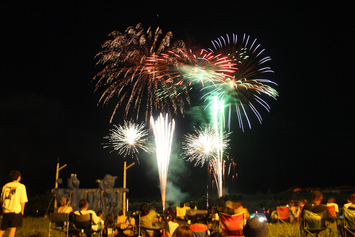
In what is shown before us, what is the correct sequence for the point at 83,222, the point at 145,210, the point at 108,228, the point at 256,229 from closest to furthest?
1. the point at 256,229
2. the point at 83,222
3. the point at 145,210
4. the point at 108,228

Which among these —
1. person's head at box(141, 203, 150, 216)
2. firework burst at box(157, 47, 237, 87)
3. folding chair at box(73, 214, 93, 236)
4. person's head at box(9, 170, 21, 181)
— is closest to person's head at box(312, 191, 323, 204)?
person's head at box(141, 203, 150, 216)

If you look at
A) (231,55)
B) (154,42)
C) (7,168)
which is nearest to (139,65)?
(154,42)

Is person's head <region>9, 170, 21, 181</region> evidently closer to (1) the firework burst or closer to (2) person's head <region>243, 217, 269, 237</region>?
(2) person's head <region>243, 217, 269, 237</region>

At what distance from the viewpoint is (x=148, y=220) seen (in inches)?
180

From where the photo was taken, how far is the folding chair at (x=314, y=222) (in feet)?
14.4

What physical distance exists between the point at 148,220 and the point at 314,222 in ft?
9.35

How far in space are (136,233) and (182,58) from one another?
980 cm

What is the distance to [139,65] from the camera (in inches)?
514

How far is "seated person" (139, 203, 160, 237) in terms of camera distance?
4516 millimetres

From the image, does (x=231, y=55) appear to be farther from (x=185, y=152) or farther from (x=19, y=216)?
(x=185, y=152)

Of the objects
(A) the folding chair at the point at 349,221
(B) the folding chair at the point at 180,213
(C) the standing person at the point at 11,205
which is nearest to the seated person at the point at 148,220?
(C) the standing person at the point at 11,205

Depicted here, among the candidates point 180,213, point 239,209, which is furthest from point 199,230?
point 180,213

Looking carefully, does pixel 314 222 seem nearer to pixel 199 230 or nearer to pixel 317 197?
pixel 317 197

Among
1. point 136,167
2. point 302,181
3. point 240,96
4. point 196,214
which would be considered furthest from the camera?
point 136,167
